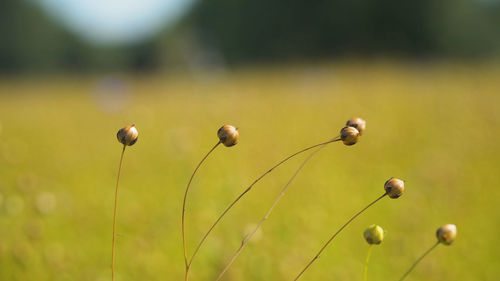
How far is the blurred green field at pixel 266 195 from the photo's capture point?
126 centimetres

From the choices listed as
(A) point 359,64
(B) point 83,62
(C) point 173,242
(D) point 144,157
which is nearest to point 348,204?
(C) point 173,242

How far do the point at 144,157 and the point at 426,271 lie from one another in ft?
6.68

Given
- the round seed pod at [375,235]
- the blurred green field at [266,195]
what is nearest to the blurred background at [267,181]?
the blurred green field at [266,195]

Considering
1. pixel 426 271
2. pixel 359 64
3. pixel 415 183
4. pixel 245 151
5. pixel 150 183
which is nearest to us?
pixel 426 271

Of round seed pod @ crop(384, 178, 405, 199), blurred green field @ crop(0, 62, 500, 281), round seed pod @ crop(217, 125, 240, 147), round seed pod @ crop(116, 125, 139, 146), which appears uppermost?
round seed pod @ crop(116, 125, 139, 146)

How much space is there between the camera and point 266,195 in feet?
6.41

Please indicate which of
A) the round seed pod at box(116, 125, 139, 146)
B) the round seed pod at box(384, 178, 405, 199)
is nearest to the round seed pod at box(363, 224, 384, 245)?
the round seed pod at box(384, 178, 405, 199)

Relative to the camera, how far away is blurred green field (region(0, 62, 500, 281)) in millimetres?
1265

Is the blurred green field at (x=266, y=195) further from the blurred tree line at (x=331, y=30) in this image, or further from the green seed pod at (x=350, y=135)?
the blurred tree line at (x=331, y=30)

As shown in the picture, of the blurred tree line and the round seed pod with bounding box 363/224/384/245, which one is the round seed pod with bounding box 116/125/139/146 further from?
the blurred tree line

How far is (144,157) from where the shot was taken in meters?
2.82

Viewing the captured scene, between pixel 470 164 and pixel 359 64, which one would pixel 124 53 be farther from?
pixel 470 164

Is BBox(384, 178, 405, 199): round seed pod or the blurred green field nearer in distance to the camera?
BBox(384, 178, 405, 199): round seed pod

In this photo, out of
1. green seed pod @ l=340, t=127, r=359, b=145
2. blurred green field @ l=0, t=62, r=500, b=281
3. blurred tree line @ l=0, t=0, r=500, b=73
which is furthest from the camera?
blurred tree line @ l=0, t=0, r=500, b=73
